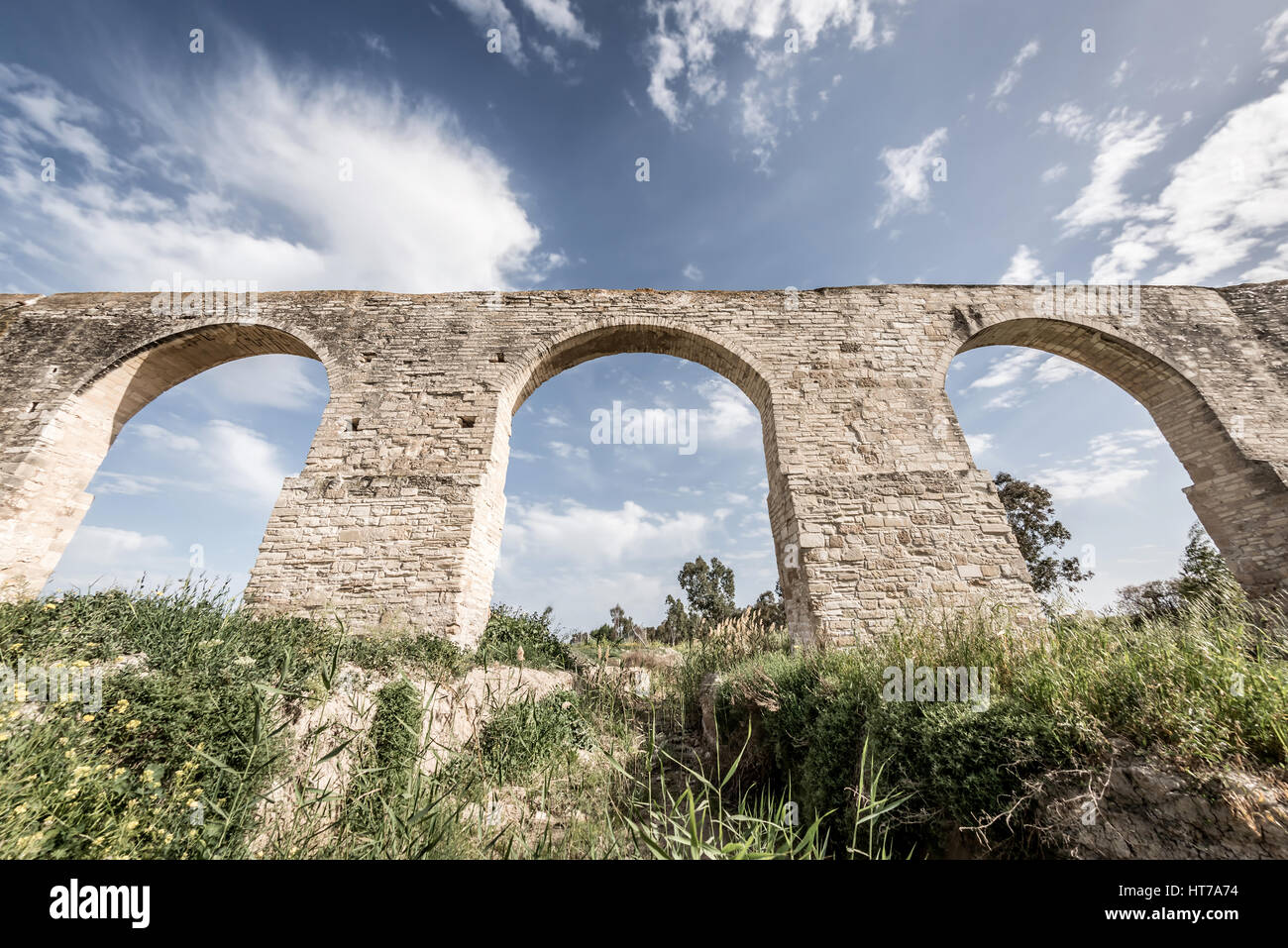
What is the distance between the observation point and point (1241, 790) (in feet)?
6.81

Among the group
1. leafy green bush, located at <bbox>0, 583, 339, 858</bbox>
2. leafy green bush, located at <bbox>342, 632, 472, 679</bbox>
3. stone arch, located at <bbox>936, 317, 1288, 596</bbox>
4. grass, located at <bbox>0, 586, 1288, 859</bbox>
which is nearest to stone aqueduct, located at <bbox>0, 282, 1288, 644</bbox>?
stone arch, located at <bbox>936, 317, 1288, 596</bbox>

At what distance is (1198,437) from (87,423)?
768 inches

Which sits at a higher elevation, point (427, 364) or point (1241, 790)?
point (427, 364)

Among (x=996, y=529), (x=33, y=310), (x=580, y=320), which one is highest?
(x=33, y=310)

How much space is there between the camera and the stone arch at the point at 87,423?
7.58 meters

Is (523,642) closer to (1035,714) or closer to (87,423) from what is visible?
(1035,714)

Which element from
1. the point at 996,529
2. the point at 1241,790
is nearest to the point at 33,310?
the point at 1241,790

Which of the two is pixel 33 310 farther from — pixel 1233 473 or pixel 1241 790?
pixel 1233 473

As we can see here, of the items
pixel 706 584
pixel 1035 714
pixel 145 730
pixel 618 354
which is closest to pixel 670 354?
pixel 618 354

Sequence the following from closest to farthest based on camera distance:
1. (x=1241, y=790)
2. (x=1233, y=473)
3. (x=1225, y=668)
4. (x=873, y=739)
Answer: (x=1241, y=790) < (x=1225, y=668) < (x=873, y=739) < (x=1233, y=473)

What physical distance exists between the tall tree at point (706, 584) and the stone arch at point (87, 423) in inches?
911

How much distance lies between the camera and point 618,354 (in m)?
9.37
